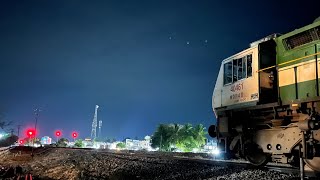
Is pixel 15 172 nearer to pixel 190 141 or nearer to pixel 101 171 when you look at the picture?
pixel 101 171

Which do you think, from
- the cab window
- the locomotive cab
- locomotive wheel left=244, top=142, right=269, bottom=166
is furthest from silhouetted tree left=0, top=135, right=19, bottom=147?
locomotive wheel left=244, top=142, right=269, bottom=166

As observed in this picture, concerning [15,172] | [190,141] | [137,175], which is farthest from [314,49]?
[190,141]

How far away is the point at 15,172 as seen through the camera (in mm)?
16984

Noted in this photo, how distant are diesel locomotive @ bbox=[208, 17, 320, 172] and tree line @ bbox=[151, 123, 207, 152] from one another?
2310 inches

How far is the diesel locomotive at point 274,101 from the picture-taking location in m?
8.36

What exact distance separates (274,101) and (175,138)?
201 ft

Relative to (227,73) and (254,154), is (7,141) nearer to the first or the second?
(227,73)

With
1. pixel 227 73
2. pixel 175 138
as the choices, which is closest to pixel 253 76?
pixel 227 73

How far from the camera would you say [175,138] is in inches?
2771

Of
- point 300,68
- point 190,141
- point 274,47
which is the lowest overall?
point 190,141

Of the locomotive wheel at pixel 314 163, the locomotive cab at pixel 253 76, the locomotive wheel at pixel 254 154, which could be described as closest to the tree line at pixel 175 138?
the locomotive cab at pixel 253 76

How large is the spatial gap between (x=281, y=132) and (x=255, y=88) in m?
1.77

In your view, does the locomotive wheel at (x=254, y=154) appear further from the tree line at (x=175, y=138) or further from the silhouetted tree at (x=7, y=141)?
the silhouetted tree at (x=7, y=141)

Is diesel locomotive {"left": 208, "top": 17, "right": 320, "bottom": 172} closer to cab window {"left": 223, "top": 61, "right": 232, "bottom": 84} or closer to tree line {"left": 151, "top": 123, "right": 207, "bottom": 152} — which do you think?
cab window {"left": 223, "top": 61, "right": 232, "bottom": 84}
